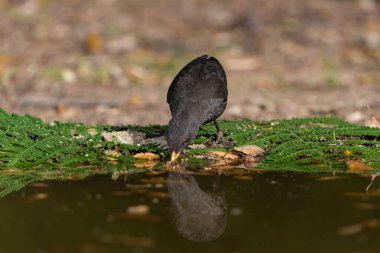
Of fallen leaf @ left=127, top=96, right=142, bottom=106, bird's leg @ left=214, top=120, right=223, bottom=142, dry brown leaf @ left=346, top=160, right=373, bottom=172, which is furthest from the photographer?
fallen leaf @ left=127, top=96, right=142, bottom=106

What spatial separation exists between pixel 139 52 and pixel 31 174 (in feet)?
20.7

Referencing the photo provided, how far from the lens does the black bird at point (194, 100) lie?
5230 mm

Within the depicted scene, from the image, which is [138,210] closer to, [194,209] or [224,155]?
[194,209]

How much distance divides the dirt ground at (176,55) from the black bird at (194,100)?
6.17ft

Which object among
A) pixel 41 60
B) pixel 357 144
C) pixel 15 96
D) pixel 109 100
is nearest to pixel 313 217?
pixel 357 144

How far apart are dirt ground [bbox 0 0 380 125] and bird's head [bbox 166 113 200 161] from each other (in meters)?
2.58

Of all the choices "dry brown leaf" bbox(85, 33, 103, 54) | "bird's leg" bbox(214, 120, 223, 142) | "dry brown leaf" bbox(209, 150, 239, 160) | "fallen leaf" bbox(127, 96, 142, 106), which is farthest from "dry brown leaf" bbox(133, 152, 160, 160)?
"dry brown leaf" bbox(85, 33, 103, 54)

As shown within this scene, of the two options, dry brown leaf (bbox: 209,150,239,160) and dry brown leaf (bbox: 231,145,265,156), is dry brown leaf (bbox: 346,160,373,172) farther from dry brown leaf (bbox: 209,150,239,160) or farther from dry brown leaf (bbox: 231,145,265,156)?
dry brown leaf (bbox: 209,150,239,160)

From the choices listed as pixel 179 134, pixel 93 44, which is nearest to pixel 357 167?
pixel 179 134

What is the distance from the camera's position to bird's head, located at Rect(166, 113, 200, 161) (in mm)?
5105

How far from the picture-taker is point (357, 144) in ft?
18.1

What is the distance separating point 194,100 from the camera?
572cm

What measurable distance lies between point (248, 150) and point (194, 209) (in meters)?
1.26

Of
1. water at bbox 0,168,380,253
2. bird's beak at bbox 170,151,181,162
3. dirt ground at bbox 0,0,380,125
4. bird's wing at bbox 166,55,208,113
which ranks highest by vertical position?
dirt ground at bbox 0,0,380,125
